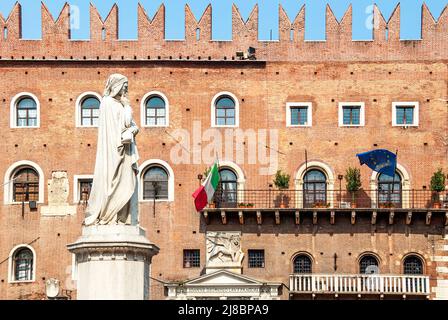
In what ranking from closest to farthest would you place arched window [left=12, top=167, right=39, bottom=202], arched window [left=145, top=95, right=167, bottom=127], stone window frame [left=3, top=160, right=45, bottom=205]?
stone window frame [left=3, top=160, right=45, bottom=205] → arched window [left=12, top=167, right=39, bottom=202] → arched window [left=145, top=95, right=167, bottom=127]

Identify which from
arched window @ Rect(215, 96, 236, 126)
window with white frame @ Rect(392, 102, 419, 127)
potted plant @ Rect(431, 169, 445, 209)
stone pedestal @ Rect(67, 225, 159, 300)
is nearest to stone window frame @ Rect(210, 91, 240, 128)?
arched window @ Rect(215, 96, 236, 126)

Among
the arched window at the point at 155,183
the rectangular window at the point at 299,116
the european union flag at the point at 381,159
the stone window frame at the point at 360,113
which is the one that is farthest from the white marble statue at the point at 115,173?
the stone window frame at the point at 360,113

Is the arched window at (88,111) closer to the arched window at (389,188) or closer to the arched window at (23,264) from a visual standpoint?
the arched window at (23,264)

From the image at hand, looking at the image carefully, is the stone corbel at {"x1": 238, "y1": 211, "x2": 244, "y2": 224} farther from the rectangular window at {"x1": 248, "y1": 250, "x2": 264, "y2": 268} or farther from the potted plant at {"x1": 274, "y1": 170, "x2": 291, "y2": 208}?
the potted plant at {"x1": 274, "y1": 170, "x2": 291, "y2": 208}

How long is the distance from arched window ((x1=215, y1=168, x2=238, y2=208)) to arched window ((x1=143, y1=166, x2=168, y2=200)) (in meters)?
1.89

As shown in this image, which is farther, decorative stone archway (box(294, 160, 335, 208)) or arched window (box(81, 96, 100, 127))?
arched window (box(81, 96, 100, 127))

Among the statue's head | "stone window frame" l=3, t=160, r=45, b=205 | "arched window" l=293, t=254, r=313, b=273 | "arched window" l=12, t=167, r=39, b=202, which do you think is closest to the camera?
the statue's head

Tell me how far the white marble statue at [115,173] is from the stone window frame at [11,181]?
2789 centimetres

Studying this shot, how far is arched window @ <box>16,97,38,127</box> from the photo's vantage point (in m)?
45.3

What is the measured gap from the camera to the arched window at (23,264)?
44.2 metres

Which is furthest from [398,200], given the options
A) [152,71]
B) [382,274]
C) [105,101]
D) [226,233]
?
[105,101]

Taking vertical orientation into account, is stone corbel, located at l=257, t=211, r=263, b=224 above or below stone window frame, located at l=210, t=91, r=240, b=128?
below

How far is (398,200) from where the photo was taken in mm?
44750
